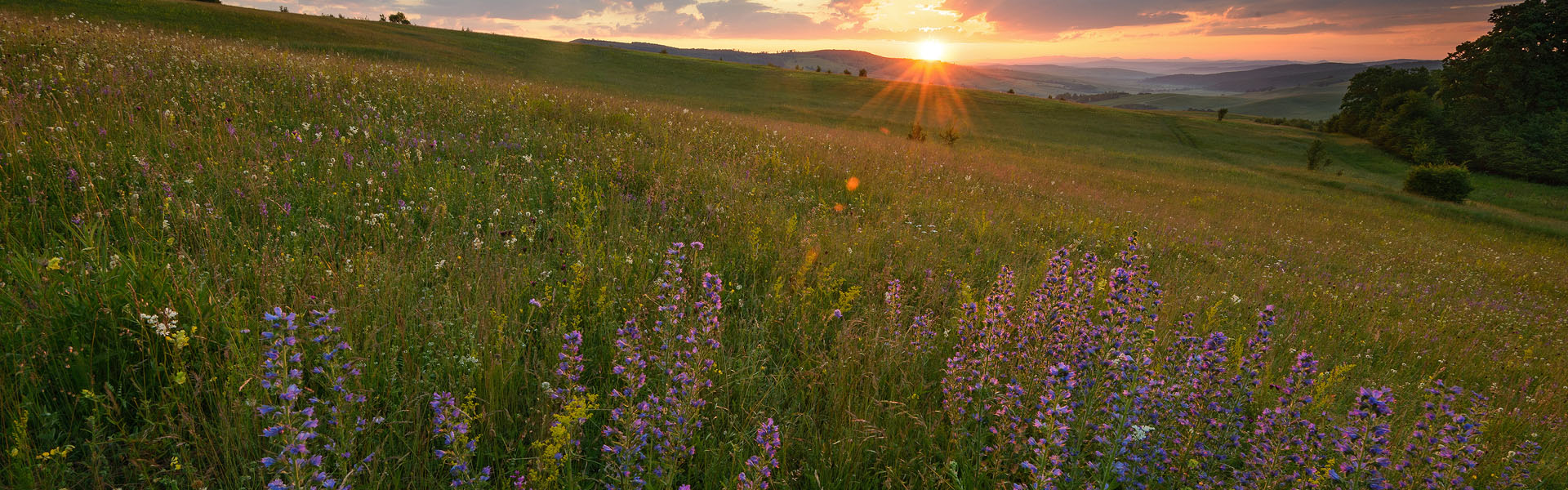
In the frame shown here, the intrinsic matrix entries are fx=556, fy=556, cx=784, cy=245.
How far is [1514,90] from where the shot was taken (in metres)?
40.5

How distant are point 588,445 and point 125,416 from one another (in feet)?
5.57

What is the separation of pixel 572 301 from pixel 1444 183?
39505mm

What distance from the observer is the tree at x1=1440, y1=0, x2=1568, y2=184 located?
123 feet

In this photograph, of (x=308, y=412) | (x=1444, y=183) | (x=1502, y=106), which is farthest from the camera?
(x=1502, y=106)

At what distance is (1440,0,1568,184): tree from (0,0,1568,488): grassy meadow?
147 feet

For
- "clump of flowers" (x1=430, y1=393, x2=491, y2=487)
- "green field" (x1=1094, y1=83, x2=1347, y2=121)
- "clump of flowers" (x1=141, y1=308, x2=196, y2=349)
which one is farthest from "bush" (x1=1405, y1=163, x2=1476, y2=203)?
"green field" (x1=1094, y1=83, x2=1347, y2=121)

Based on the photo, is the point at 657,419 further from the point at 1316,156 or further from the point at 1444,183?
the point at 1316,156

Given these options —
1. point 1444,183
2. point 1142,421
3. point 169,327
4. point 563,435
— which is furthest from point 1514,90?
point 169,327

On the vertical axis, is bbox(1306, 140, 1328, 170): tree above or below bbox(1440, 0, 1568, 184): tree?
below

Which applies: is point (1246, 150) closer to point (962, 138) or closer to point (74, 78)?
point (962, 138)

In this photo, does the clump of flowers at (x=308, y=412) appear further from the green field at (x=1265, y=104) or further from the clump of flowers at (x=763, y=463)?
the green field at (x=1265, y=104)

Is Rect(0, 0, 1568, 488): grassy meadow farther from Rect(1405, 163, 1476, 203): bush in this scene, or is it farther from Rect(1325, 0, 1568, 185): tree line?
Rect(1325, 0, 1568, 185): tree line

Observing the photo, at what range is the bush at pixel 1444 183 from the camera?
84.4 ft

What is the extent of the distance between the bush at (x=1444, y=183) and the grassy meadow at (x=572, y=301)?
2297 centimetres
